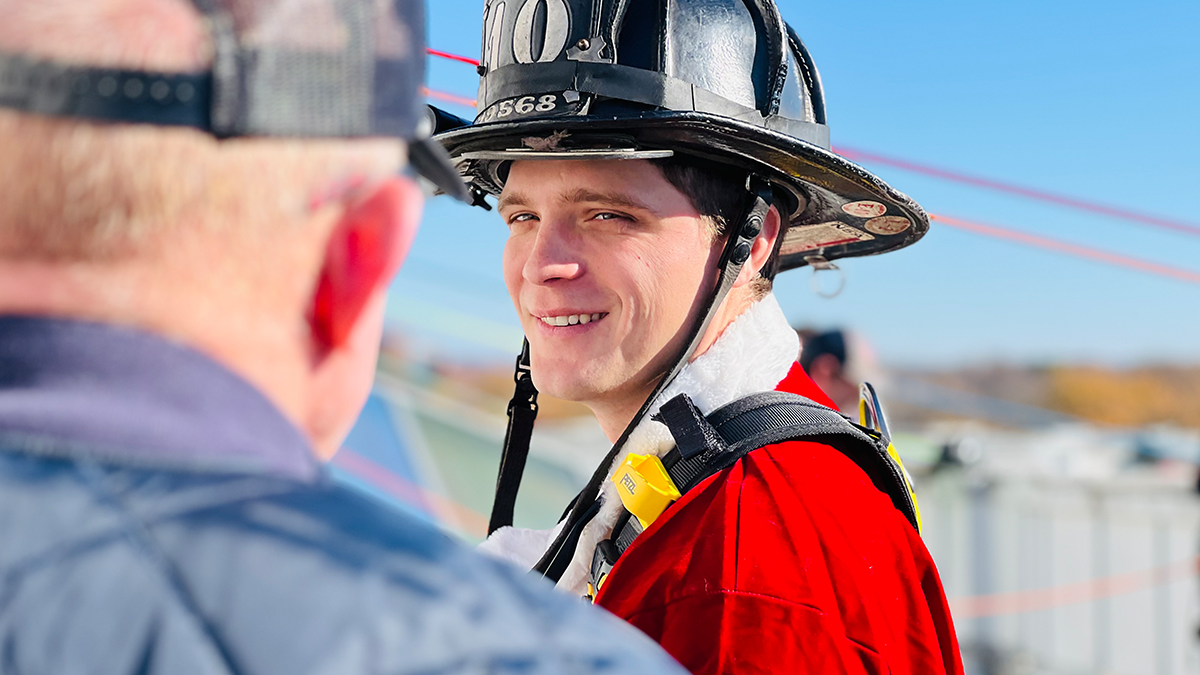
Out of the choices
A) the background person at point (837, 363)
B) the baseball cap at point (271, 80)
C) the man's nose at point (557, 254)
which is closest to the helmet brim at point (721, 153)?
the man's nose at point (557, 254)

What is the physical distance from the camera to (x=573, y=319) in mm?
2105

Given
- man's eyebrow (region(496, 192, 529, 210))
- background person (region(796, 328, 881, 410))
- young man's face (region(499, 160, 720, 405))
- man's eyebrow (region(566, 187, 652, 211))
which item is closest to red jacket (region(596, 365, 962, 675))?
young man's face (region(499, 160, 720, 405))

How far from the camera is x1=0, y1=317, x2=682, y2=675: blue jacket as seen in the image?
0.63 meters

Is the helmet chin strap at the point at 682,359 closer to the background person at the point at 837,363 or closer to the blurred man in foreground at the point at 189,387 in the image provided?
the blurred man in foreground at the point at 189,387

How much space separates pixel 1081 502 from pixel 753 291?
5.40 m

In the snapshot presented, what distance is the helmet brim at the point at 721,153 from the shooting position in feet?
6.55

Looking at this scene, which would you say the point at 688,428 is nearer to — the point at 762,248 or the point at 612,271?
the point at 612,271

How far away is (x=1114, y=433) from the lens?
797cm

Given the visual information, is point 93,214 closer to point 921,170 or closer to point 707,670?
point 707,670

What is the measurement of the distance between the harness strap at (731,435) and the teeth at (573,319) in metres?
0.30

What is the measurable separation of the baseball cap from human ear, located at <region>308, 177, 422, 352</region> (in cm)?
5

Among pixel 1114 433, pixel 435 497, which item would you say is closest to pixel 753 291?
pixel 1114 433

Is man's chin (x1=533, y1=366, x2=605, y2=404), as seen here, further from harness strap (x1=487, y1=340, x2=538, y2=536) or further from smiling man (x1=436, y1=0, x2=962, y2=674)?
harness strap (x1=487, y1=340, x2=538, y2=536)

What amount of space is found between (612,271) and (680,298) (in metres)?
0.15
